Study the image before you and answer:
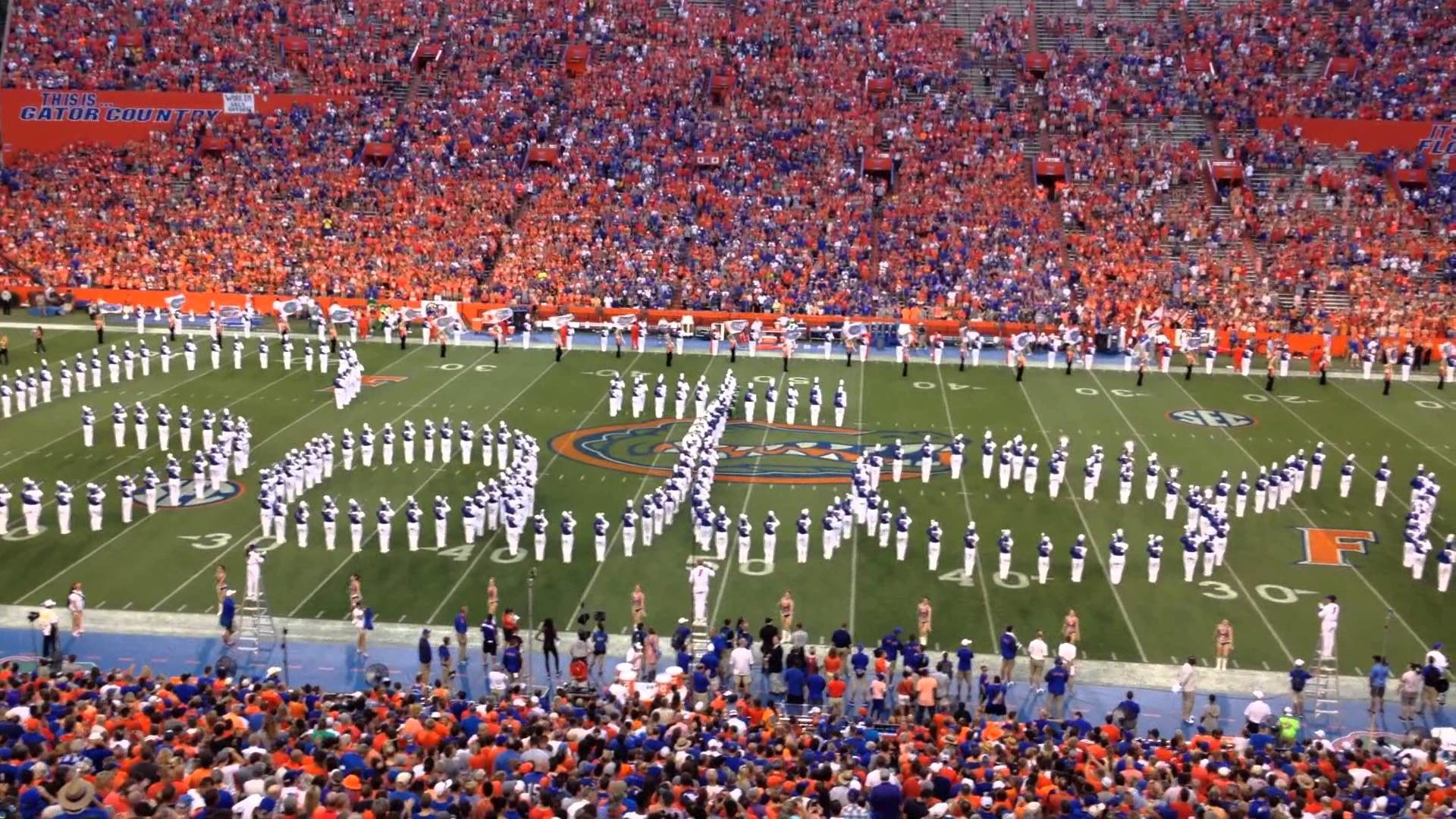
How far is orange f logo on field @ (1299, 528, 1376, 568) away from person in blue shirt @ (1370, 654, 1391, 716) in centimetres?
513

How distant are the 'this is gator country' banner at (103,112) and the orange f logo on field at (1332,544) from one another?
133ft

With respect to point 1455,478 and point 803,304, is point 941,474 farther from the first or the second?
point 803,304

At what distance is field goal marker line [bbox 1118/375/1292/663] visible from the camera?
18.1 meters

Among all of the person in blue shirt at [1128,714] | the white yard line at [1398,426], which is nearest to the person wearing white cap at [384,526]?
the person in blue shirt at [1128,714]

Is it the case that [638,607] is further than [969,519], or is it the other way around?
[969,519]

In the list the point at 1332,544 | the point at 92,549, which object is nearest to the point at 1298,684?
the point at 1332,544

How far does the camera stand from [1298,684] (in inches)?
615

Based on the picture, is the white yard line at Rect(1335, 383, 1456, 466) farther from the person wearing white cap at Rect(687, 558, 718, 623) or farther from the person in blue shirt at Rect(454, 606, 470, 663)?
the person in blue shirt at Rect(454, 606, 470, 663)

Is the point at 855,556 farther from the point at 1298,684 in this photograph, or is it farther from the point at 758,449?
the point at 1298,684

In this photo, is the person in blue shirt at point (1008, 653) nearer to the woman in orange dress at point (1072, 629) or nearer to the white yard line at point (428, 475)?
the woman in orange dress at point (1072, 629)

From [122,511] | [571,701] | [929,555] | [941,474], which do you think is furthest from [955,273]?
[571,701]

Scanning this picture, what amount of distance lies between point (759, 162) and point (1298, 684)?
109 ft

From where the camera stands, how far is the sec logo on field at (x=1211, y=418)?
29109 millimetres

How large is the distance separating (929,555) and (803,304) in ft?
67.3
